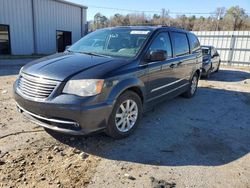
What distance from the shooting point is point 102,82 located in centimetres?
338

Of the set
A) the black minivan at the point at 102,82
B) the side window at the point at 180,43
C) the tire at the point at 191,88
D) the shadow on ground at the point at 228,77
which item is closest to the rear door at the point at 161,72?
the black minivan at the point at 102,82

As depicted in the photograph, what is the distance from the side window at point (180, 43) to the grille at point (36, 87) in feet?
10.3

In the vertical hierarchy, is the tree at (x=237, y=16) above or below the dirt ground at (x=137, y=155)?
above

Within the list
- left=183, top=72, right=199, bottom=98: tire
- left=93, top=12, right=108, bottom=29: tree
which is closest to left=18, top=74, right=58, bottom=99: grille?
left=183, top=72, right=199, bottom=98: tire

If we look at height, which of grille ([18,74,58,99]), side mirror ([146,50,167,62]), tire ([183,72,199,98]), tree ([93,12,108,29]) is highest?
tree ([93,12,108,29])

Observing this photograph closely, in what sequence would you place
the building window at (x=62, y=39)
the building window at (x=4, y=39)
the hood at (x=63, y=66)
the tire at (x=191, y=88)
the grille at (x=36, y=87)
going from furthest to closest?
the building window at (x=62, y=39) → the building window at (x=4, y=39) → the tire at (x=191, y=88) → the hood at (x=63, y=66) → the grille at (x=36, y=87)

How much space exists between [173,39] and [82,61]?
240 cm

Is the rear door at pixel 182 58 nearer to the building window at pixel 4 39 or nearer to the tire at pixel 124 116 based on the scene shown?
the tire at pixel 124 116

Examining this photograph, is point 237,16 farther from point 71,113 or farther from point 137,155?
point 71,113

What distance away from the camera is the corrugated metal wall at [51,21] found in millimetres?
19578

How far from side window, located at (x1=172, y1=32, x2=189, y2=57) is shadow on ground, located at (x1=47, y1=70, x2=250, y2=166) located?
4.49 ft

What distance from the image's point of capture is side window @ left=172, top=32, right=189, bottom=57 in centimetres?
547

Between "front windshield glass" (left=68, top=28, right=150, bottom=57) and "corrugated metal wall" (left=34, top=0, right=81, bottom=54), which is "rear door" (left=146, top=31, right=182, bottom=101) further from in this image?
"corrugated metal wall" (left=34, top=0, right=81, bottom=54)

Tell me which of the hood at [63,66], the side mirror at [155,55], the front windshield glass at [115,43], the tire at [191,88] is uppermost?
the front windshield glass at [115,43]
